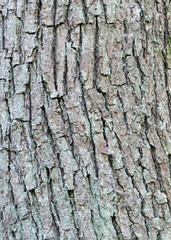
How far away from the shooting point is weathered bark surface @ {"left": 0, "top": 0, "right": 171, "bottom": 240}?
4.75 ft

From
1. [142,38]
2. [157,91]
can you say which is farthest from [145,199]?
[142,38]

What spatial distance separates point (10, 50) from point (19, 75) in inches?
5.1

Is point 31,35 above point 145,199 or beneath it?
above

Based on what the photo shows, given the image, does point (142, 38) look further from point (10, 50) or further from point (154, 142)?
point (10, 50)

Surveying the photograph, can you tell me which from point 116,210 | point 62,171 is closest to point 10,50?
point 62,171

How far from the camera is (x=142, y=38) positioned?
1581 mm

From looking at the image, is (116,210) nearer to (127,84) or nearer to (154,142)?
(154,142)

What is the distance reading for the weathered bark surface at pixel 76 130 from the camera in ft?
4.75

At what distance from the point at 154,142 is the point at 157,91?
25cm

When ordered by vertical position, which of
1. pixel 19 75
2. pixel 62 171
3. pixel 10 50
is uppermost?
pixel 10 50

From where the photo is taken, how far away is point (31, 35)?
149 centimetres

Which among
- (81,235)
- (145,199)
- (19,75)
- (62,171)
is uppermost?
(19,75)

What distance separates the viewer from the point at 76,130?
1.46 metres

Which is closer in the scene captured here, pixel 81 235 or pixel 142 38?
pixel 81 235
